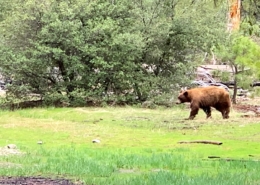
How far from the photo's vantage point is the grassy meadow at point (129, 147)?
10.6m

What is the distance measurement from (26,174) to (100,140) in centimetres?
746

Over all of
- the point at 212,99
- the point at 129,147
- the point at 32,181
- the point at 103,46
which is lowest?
the point at 129,147

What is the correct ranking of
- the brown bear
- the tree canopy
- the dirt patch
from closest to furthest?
the dirt patch, the brown bear, the tree canopy

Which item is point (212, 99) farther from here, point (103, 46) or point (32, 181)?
point (32, 181)

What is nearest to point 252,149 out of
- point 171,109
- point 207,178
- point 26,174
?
point 207,178

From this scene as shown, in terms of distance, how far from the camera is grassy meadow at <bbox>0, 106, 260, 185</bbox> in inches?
416

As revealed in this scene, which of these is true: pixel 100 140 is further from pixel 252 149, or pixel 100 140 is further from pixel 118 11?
pixel 118 11

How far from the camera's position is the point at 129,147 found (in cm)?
1645

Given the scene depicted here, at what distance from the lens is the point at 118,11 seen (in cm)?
3145

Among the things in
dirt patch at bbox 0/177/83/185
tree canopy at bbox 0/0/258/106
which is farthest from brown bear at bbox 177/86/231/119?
dirt patch at bbox 0/177/83/185

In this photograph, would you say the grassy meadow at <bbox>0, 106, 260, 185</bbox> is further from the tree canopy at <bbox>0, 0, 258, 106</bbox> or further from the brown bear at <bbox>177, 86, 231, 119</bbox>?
the tree canopy at <bbox>0, 0, 258, 106</bbox>

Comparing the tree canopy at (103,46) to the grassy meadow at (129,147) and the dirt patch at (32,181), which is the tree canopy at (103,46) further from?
the dirt patch at (32,181)

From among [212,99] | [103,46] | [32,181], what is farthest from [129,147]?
[103,46]

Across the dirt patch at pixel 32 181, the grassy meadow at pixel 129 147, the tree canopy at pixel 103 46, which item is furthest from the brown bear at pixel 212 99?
the dirt patch at pixel 32 181
